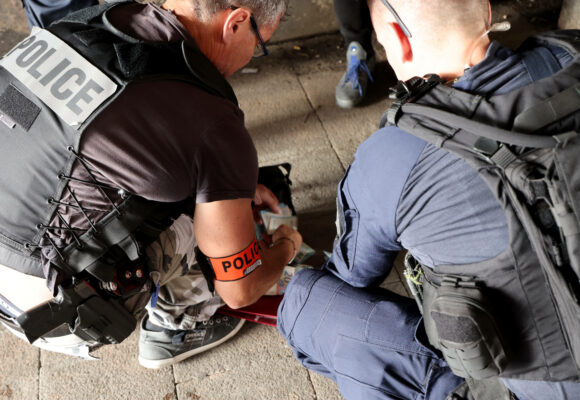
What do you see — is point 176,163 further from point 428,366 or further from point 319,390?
point 319,390

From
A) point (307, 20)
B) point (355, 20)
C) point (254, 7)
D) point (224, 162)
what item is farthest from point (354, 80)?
point (224, 162)

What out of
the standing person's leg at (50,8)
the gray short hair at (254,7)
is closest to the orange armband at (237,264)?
the gray short hair at (254,7)

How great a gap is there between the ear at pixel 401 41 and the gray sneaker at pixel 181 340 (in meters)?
1.37

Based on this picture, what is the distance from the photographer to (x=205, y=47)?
1492 millimetres

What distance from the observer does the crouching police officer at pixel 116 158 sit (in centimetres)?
125

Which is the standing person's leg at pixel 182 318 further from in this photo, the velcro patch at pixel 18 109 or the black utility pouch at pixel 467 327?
the black utility pouch at pixel 467 327

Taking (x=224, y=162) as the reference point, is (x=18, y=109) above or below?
above

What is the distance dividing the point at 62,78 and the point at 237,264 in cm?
75

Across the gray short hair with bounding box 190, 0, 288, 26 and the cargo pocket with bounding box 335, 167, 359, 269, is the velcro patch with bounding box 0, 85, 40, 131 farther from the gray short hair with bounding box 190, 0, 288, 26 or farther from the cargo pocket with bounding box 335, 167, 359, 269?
the cargo pocket with bounding box 335, 167, 359, 269

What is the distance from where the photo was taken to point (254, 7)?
152 centimetres

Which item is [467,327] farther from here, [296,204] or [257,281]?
[296,204]

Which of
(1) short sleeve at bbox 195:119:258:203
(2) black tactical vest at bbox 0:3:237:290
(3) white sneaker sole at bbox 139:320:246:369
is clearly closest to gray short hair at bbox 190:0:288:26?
(2) black tactical vest at bbox 0:3:237:290

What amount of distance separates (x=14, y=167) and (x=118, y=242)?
1.13 feet

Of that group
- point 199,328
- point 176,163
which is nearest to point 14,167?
point 176,163
